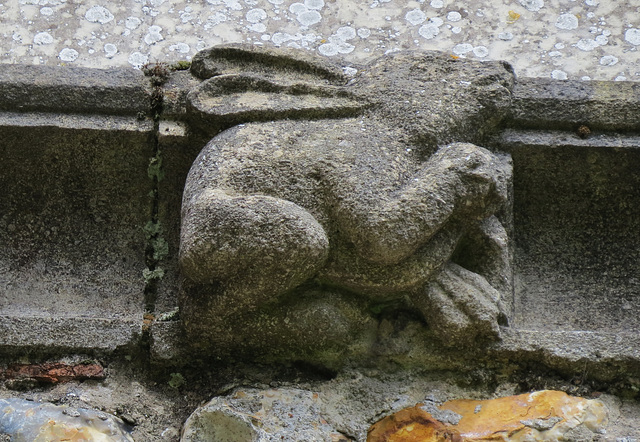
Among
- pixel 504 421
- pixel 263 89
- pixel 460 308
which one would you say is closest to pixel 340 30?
pixel 263 89

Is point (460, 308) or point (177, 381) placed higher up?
point (460, 308)

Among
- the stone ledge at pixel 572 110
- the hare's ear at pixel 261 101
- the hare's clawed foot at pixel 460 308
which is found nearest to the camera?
the hare's clawed foot at pixel 460 308

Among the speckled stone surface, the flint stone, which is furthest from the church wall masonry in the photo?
the speckled stone surface

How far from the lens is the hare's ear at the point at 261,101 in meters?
2.37

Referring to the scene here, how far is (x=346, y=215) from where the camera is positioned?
2.10m

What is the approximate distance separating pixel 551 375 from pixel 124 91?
4.41ft

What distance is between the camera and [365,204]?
2.08 metres

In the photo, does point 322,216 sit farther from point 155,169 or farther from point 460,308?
point 155,169

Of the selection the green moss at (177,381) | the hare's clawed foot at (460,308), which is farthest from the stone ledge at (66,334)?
the hare's clawed foot at (460,308)

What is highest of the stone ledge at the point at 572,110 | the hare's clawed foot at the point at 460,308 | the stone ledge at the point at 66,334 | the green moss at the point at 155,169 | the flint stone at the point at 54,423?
the stone ledge at the point at 572,110

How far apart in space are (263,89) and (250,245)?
1.87 feet

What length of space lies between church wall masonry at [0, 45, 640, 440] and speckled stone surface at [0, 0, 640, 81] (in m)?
0.72

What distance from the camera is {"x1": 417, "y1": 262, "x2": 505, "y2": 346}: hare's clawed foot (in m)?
2.14

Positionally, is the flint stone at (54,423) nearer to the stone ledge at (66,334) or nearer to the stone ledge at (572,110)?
the stone ledge at (66,334)
